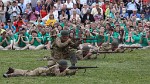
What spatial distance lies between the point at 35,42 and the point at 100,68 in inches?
332

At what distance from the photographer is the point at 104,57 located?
22.3m

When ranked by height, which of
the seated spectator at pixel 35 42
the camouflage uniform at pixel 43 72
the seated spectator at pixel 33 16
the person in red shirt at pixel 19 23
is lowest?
the seated spectator at pixel 35 42

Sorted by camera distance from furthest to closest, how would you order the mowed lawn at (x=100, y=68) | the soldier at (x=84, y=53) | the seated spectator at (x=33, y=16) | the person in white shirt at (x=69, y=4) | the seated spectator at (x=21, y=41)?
the person in white shirt at (x=69, y=4) < the seated spectator at (x=33, y=16) < the seated spectator at (x=21, y=41) < the soldier at (x=84, y=53) < the mowed lawn at (x=100, y=68)

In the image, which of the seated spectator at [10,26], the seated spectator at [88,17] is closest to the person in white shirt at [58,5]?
the seated spectator at [88,17]

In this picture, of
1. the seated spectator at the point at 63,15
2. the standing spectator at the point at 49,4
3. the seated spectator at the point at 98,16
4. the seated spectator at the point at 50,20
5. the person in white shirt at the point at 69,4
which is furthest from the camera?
the person in white shirt at the point at 69,4

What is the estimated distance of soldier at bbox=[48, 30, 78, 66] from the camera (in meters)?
17.5

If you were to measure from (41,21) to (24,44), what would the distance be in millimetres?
3200

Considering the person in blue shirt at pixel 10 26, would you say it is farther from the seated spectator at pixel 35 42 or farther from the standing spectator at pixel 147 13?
the standing spectator at pixel 147 13

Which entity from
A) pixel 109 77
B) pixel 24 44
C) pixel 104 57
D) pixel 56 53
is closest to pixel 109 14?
pixel 24 44

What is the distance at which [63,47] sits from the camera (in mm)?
17812

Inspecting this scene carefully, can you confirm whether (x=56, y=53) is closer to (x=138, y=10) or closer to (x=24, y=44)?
(x=24, y=44)

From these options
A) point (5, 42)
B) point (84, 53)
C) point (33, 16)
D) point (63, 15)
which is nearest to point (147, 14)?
point (63, 15)

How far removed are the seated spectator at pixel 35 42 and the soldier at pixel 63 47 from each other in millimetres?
7985

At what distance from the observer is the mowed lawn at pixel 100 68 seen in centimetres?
1527
